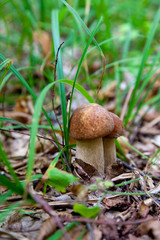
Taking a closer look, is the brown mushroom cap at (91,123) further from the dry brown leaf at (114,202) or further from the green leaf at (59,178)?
the dry brown leaf at (114,202)

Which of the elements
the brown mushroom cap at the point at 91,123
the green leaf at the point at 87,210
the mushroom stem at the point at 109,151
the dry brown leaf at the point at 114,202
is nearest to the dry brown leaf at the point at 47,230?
the green leaf at the point at 87,210

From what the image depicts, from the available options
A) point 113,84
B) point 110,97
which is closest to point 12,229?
point 110,97

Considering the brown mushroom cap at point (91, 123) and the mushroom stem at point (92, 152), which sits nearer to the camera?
the brown mushroom cap at point (91, 123)

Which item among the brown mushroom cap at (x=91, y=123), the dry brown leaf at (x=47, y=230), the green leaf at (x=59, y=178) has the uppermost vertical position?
the brown mushroom cap at (x=91, y=123)

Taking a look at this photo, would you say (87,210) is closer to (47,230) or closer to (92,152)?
(47,230)

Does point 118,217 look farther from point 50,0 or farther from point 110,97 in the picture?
point 50,0

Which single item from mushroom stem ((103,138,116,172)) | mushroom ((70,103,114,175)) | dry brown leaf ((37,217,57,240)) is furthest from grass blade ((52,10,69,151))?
dry brown leaf ((37,217,57,240))

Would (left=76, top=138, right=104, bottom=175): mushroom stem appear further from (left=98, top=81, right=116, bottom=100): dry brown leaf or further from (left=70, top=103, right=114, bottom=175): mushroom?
(left=98, top=81, right=116, bottom=100): dry brown leaf
